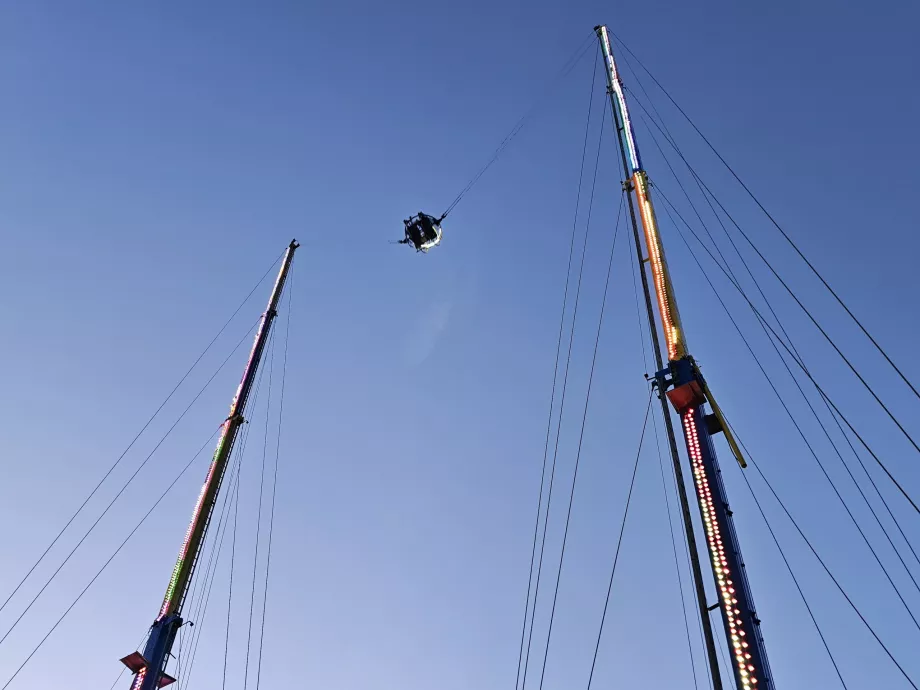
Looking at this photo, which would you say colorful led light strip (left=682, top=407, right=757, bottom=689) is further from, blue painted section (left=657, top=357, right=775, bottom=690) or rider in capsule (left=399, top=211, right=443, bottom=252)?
rider in capsule (left=399, top=211, right=443, bottom=252)

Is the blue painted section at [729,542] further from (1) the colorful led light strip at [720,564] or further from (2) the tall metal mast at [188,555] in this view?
(2) the tall metal mast at [188,555]

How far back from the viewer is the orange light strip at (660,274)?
14.1m

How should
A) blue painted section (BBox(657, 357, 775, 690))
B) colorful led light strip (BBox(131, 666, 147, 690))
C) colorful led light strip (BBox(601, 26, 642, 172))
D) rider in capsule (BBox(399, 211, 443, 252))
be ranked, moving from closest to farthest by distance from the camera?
1. blue painted section (BBox(657, 357, 775, 690))
2. colorful led light strip (BBox(131, 666, 147, 690))
3. colorful led light strip (BBox(601, 26, 642, 172))
4. rider in capsule (BBox(399, 211, 443, 252))

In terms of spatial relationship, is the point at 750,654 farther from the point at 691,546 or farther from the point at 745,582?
the point at 691,546

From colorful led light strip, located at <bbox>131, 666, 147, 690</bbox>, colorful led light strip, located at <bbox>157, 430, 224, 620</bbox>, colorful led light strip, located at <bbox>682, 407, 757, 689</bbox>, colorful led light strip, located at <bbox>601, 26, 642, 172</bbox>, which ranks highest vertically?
colorful led light strip, located at <bbox>601, 26, 642, 172</bbox>

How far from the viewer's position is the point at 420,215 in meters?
29.5

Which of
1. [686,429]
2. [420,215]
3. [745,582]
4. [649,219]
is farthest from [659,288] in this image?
[420,215]

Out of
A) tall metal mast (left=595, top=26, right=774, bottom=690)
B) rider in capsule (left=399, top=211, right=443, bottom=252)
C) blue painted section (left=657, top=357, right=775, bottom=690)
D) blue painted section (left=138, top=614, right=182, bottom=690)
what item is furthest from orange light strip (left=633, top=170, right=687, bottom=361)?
blue painted section (left=138, top=614, right=182, bottom=690)

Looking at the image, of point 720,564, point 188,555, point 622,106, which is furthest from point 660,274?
point 188,555

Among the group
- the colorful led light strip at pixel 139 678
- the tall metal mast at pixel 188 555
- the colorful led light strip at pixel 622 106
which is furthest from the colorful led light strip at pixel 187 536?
the colorful led light strip at pixel 622 106

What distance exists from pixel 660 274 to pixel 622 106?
9.03 m

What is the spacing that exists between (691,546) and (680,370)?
12.1 feet

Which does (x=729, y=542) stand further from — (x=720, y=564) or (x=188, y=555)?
(x=188, y=555)

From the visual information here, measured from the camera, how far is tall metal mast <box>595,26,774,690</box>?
9445 millimetres
